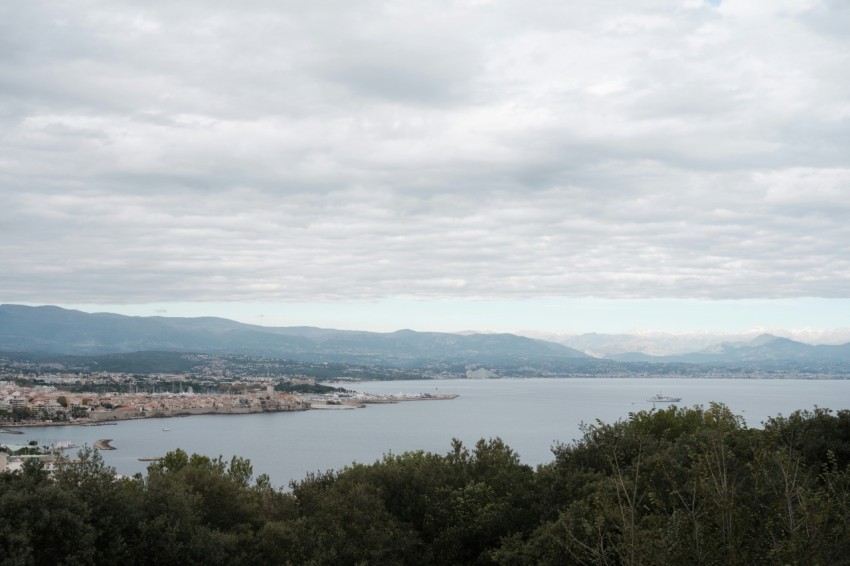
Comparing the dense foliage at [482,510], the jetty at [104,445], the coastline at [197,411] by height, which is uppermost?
the dense foliage at [482,510]

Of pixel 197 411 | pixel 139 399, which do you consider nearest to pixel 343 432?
pixel 197 411

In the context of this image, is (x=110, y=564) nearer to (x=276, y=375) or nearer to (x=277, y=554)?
(x=277, y=554)

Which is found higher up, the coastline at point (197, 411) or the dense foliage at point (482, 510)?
the dense foliage at point (482, 510)

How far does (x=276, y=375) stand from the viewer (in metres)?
168

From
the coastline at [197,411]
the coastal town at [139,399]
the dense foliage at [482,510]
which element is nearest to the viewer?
the dense foliage at [482,510]

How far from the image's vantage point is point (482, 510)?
1388 cm

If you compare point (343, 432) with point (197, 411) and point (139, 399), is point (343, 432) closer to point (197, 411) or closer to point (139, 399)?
point (197, 411)

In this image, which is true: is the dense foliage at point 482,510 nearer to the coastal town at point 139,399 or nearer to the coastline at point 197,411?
the coastline at point 197,411

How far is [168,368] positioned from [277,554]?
553 feet

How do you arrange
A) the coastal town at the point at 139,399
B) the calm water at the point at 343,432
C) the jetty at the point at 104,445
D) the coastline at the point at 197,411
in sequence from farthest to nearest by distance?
the coastal town at the point at 139,399 < the coastline at the point at 197,411 < the jetty at the point at 104,445 < the calm water at the point at 343,432

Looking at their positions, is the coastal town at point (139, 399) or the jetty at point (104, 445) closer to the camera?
the jetty at point (104, 445)

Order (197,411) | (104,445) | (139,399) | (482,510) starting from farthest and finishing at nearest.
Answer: (139,399) < (197,411) < (104,445) < (482,510)

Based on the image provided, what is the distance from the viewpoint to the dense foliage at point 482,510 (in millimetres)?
6340

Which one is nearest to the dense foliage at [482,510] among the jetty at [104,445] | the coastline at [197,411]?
the jetty at [104,445]
